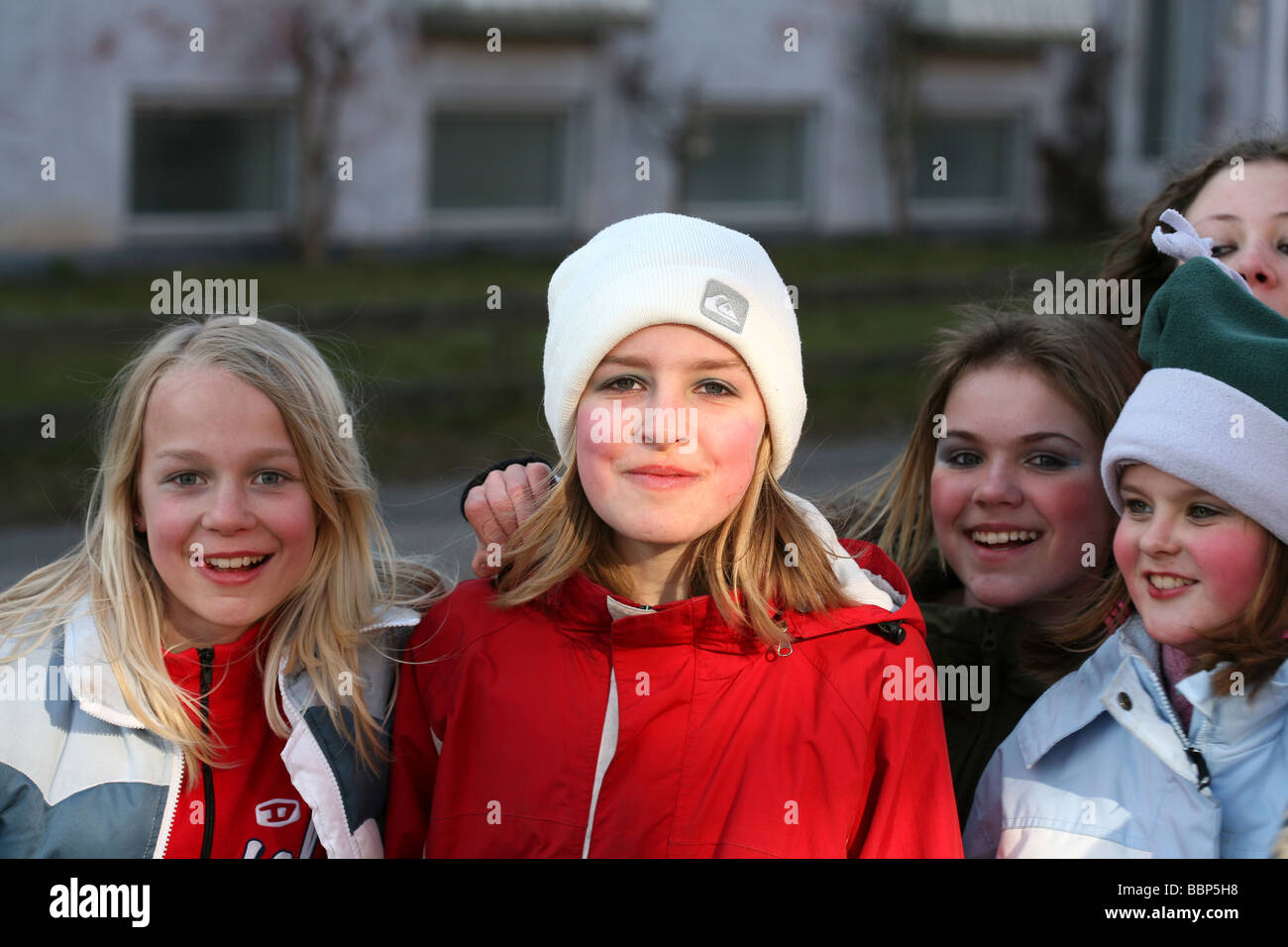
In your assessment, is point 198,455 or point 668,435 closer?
point 668,435

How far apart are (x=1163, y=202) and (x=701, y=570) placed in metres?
1.57

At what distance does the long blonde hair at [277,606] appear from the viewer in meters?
2.79

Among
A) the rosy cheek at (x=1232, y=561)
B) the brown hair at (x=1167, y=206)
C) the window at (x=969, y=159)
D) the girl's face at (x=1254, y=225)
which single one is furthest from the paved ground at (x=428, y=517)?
the window at (x=969, y=159)

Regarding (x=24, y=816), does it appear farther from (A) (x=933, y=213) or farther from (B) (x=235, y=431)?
(A) (x=933, y=213)

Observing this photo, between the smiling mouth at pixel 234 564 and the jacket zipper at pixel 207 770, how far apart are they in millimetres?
159

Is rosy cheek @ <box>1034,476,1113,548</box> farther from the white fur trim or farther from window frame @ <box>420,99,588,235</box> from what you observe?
window frame @ <box>420,99,588,235</box>

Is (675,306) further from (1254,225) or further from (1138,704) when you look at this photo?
(1254,225)

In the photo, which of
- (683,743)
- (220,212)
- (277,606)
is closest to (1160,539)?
(683,743)

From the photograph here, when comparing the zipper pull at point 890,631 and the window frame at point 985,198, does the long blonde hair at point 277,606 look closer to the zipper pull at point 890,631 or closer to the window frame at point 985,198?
the zipper pull at point 890,631

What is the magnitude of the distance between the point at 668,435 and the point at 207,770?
3.45 feet

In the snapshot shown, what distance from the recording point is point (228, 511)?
110 inches

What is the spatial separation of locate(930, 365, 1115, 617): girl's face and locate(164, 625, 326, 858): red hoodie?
1.39 metres

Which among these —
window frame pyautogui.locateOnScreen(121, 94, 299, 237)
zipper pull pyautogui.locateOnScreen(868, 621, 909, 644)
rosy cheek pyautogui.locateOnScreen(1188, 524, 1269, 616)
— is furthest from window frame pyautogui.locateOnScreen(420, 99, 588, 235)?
rosy cheek pyautogui.locateOnScreen(1188, 524, 1269, 616)
